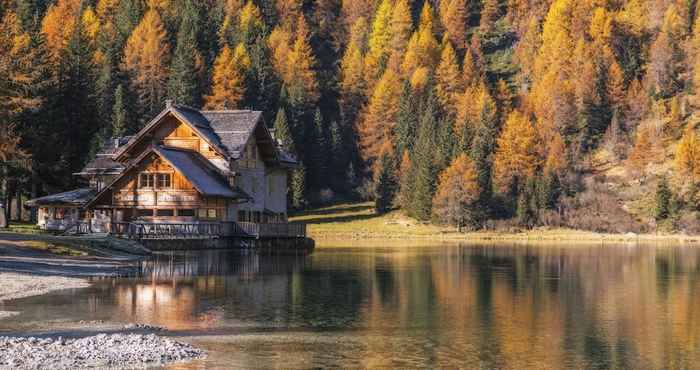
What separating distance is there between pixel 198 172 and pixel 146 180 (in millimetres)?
4106

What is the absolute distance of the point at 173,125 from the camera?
279ft

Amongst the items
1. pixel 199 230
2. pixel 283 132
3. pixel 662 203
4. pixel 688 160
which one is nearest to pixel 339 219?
pixel 283 132

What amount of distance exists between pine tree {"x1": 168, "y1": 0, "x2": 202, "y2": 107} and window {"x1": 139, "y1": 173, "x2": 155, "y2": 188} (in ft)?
183

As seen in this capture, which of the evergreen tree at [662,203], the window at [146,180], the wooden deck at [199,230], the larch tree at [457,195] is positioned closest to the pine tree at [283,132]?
the larch tree at [457,195]

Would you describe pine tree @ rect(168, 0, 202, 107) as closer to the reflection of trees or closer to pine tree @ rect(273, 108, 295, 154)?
pine tree @ rect(273, 108, 295, 154)

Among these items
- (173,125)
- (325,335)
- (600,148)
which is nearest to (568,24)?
(600,148)

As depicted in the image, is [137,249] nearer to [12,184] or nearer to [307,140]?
[12,184]

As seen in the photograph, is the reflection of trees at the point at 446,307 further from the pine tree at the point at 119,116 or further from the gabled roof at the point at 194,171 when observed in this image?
the pine tree at the point at 119,116

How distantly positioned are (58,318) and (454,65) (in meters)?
154

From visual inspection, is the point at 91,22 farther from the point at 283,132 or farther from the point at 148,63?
Answer: the point at 283,132

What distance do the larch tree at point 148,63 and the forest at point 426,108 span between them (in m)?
0.32

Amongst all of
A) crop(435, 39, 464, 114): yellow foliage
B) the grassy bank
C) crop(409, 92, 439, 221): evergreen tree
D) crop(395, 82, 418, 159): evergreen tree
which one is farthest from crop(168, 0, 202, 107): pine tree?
crop(435, 39, 464, 114): yellow foliage

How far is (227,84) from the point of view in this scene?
496ft

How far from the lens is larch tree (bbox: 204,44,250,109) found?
149m
